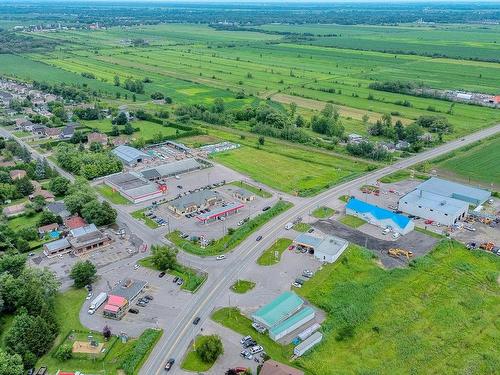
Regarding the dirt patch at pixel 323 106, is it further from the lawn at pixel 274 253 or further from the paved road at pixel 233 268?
the lawn at pixel 274 253

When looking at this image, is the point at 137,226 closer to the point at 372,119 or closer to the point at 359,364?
the point at 359,364

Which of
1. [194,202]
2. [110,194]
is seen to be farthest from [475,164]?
[110,194]

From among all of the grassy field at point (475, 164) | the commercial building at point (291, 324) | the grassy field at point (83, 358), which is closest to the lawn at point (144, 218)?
the grassy field at point (83, 358)

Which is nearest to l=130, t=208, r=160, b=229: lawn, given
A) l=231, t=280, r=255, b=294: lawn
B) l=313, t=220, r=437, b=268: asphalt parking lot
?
l=231, t=280, r=255, b=294: lawn

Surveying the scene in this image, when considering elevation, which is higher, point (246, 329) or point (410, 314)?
point (410, 314)

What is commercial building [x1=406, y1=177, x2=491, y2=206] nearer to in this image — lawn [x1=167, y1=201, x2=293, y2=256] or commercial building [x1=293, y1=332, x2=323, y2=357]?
lawn [x1=167, y1=201, x2=293, y2=256]

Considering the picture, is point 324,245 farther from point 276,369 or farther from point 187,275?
point 276,369
